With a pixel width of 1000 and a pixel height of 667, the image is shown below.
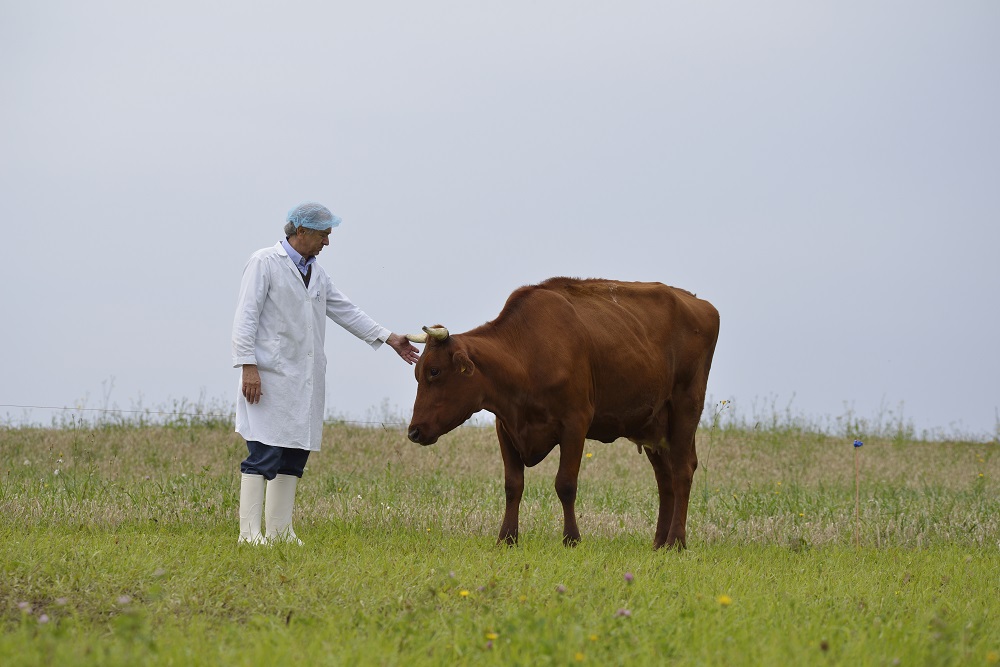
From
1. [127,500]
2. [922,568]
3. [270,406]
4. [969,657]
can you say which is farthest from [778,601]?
[127,500]

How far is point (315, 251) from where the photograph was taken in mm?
7855

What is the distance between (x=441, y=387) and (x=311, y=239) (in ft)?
5.03

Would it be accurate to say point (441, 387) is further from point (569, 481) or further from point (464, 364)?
point (569, 481)

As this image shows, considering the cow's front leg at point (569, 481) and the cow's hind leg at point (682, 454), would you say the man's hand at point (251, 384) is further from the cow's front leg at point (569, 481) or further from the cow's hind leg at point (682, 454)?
the cow's hind leg at point (682, 454)

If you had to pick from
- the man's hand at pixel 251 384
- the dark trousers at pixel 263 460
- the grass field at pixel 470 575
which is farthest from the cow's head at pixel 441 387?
the man's hand at pixel 251 384

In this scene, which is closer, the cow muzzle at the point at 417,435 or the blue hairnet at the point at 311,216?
the cow muzzle at the point at 417,435

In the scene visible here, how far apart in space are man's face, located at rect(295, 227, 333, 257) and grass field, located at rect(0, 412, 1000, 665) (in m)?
2.25

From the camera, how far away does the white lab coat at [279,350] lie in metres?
7.51

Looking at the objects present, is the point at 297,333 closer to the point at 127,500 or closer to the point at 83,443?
the point at 127,500

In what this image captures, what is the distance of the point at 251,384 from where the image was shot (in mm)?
7418

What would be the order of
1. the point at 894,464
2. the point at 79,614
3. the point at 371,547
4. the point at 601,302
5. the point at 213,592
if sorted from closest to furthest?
the point at 79,614 → the point at 213,592 → the point at 371,547 → the point at 601,302 → the point at 894,464

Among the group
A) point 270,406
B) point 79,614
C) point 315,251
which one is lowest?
point 79,614

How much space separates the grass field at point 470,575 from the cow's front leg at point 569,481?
337 millimetres

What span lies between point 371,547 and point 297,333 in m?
1.72
